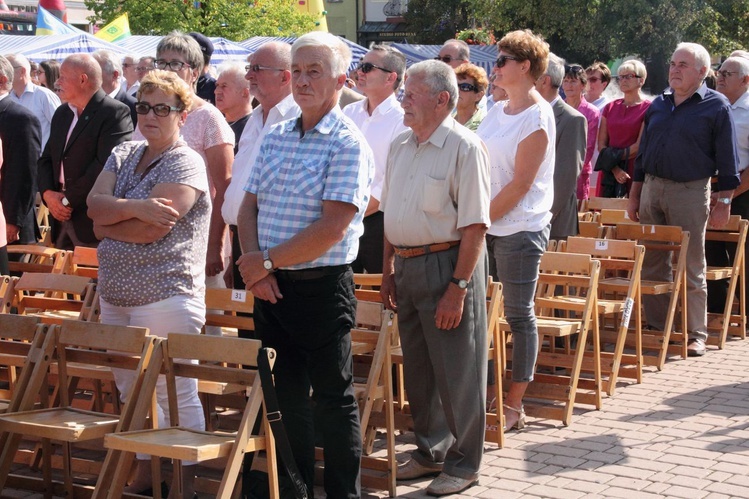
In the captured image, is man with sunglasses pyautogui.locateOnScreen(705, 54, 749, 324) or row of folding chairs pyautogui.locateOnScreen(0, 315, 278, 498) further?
man with sunglasses pyautogui.locateOnScreen(705, 54, 749, 324)

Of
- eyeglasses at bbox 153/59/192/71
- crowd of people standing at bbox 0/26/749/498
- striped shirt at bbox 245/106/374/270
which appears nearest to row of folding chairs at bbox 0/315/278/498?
crowd of people standing at bbox 0/26/749/498

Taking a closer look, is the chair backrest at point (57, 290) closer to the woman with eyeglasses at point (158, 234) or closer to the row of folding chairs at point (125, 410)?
the row of folding chairs at point (125, 410)

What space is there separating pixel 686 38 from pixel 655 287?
90.1 ft

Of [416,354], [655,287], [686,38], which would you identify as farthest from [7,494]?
[686,38]

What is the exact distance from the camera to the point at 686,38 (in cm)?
3341

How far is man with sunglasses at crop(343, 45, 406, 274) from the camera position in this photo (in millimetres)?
6492

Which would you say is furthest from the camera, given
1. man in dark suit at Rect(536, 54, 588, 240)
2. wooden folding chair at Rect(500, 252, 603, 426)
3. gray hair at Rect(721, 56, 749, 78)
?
gray hair at Rect(721, 56, 749, 78)

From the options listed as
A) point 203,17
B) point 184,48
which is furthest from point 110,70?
point 203,17

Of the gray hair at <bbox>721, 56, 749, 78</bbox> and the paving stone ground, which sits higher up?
the gray hair at <bbox>721, 56, 749, 78</bbox>

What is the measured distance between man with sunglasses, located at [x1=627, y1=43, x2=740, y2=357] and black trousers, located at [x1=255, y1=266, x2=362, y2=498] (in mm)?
4226

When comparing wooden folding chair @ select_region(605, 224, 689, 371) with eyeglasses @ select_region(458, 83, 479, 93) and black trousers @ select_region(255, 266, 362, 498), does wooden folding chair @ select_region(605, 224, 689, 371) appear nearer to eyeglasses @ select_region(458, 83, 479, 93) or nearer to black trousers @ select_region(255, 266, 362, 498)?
eyeglasses @ select_region(458, 83, 479, 93)

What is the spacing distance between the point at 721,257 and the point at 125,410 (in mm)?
6116

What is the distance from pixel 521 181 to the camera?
5.88 meters

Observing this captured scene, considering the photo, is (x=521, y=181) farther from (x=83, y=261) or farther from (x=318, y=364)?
(x=83, y=261)
